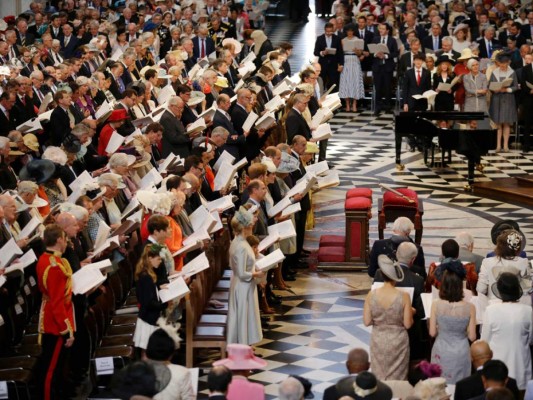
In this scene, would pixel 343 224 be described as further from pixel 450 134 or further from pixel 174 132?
pixel 450 134

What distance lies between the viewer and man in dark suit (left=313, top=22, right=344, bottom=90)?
85.5 ft

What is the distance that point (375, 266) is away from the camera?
11805mm

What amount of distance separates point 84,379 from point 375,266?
2.97m

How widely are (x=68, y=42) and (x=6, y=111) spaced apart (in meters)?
9.57

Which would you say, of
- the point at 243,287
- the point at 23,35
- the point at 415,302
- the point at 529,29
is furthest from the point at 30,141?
the point at 529,29

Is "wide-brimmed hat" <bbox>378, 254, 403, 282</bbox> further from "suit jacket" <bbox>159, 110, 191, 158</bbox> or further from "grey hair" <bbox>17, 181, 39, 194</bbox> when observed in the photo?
"suit jacket" <bbox>159, 110, 191, 158</bbox>

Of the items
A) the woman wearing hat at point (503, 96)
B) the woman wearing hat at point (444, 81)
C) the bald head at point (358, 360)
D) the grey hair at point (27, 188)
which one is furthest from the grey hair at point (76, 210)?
the woman wearing hat at point (503, 96)

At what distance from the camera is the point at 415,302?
10227 mm

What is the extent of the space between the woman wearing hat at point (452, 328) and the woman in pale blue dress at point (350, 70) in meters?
17.0

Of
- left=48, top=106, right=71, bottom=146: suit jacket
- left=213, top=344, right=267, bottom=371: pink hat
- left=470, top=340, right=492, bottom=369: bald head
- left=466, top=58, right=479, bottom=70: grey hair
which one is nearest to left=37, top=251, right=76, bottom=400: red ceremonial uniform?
left=213, top=344, right=267, bottom=371: pink hat

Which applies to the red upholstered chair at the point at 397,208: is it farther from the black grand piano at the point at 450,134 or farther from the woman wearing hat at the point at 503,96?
the woman wearing hat at the point at 503,96

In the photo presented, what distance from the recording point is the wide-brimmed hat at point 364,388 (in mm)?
7488

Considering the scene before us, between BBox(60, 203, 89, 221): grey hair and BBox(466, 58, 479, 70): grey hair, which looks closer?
BBox(60, 203, 89, 221): grey hair

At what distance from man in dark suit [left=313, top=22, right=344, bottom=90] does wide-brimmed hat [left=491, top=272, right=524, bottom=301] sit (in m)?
17.0
